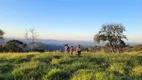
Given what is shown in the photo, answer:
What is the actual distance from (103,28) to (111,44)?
356cm

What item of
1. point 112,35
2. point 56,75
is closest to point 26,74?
point 56,75

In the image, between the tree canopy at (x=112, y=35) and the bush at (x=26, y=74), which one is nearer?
the bush at (x=26, y=74)

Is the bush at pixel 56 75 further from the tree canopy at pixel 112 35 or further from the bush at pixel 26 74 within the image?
the tree canopy at pixel 112 35

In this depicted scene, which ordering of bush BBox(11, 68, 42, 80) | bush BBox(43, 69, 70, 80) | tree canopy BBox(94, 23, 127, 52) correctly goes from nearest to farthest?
bush BBox(43, 69, 70, 80)
bush BBox(11, 68, 42, 80)
tree canopy BBox(94, 23, 127, 52)

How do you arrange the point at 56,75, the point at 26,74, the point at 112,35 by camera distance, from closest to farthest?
the point at 56,75
the point at 26,74
the point at 112,35

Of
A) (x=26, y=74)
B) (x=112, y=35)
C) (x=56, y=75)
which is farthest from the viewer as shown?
(x=112, y=35)

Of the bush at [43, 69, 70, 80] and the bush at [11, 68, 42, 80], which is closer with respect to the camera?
the bush at [43, 69, 70, 80]

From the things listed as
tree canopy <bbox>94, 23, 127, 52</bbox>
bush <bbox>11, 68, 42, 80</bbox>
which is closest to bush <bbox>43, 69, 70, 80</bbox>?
bush <bbox>11, 68, 42, 80</bbox>

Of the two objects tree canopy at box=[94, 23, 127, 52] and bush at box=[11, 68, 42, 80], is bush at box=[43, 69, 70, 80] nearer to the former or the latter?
bush at box=[11, 68, 42, 80]

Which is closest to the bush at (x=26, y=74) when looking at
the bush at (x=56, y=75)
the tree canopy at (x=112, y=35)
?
the bush at (x=56, y=75)

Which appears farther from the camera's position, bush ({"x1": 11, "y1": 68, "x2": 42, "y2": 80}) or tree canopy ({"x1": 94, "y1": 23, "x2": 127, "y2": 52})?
tree canopy ({"x1": 94, "y1": 23, "x2": 127, "y2": 52})

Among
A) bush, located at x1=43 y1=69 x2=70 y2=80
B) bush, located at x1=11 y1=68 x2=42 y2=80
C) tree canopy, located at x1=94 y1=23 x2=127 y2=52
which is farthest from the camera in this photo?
tree canopy, located at x1=94 y1=23 x2=127 y2=52

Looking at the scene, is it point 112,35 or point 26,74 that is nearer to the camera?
point 26,74

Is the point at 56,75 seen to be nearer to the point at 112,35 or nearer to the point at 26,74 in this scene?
the point at 26,74
